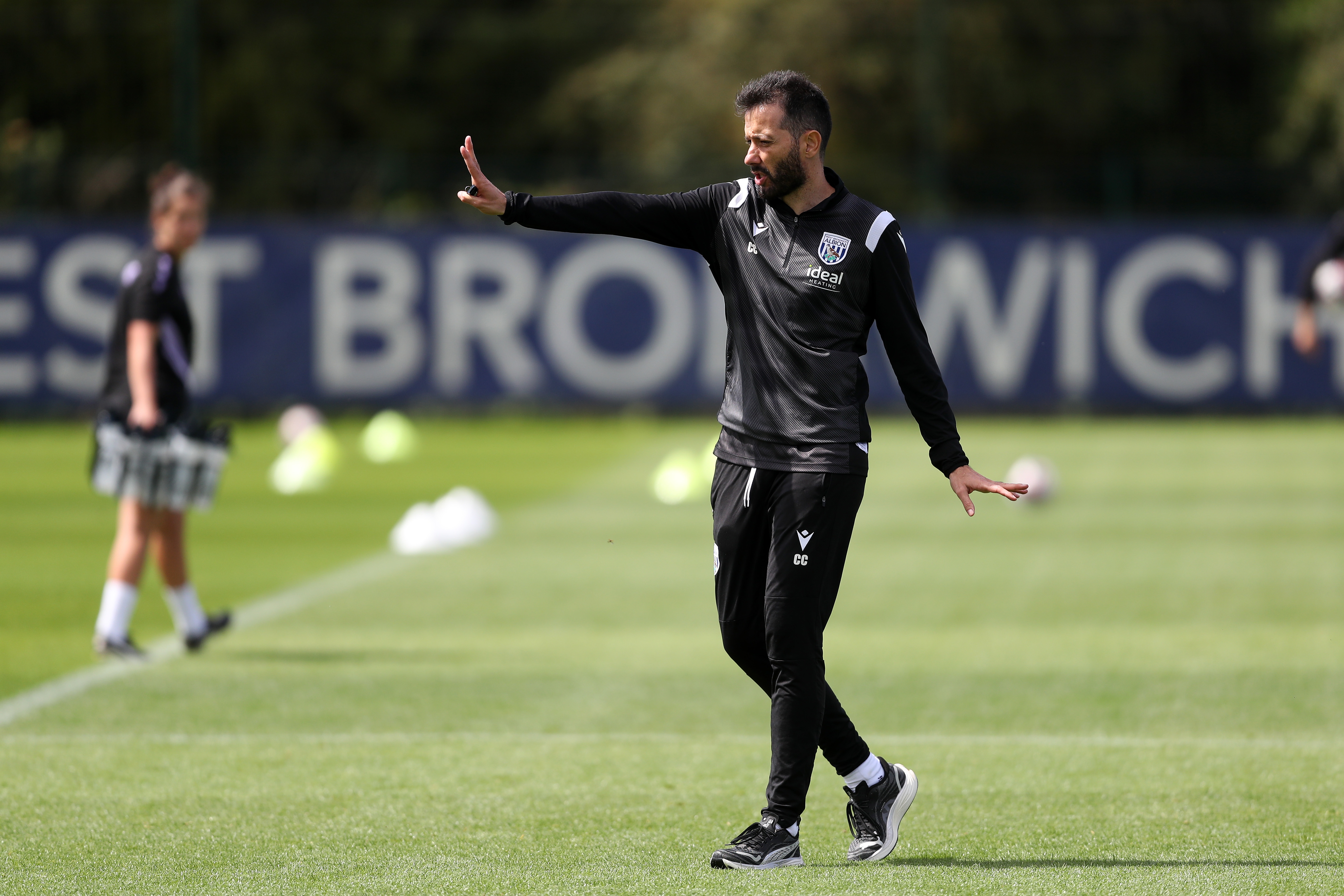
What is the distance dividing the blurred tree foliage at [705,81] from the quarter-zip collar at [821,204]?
24.7 meters

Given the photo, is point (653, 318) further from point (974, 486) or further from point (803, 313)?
point (974, 486)

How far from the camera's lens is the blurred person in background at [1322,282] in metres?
13.7

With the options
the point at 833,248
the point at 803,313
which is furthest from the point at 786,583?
the point at 833,248

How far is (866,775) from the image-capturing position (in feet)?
19.5

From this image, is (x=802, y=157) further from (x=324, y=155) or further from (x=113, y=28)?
(x=113, y=28)

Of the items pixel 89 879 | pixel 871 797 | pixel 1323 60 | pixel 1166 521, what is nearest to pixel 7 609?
pixel 89 879

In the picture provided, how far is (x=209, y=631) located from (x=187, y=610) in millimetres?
145

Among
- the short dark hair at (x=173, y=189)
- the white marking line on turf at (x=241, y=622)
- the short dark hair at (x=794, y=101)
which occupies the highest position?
the short dark hair at (x=794, y=101)

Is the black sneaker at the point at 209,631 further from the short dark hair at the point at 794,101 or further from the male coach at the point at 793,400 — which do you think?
the short dark hair at the point at 794,101

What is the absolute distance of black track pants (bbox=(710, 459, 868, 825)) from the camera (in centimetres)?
570

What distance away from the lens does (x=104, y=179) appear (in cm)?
2773

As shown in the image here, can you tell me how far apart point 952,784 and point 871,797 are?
1.08 meters

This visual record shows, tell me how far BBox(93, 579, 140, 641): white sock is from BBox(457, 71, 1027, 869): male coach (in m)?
4.13

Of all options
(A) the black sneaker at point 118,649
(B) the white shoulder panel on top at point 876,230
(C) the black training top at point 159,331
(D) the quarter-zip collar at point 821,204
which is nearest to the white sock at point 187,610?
(A) the black sneaker at point 118,649
